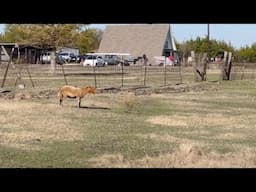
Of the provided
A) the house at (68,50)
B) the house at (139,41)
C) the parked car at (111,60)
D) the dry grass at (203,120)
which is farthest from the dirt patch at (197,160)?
the house at (139,41)

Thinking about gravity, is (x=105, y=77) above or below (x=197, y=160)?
below

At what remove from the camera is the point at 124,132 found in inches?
538

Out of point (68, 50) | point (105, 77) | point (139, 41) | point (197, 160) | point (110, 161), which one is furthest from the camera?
point (139, 41)

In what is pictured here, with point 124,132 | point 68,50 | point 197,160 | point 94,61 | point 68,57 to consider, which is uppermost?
point 68,50

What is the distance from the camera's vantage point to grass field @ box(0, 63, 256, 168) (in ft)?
32.6

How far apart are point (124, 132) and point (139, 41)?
269ft

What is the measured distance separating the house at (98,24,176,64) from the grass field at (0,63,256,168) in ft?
227

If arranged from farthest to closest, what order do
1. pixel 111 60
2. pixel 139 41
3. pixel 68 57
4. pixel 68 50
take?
pixel 139 41
pixel 68 50
pixel 68 57
pixel 111 60

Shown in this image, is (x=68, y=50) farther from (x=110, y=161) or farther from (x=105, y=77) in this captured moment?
(x=110, y=161)

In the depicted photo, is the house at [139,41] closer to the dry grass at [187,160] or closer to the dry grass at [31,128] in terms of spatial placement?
the dry grass at [31,128]

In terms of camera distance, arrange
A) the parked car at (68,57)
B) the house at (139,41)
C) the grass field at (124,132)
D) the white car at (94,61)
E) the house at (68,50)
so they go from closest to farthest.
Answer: the grass field at (124,132) < the white car at (94,61) < the parked car at (68,57) < the house at (68,50) < the house at (139,41)

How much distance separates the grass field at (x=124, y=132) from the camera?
9.93 metres

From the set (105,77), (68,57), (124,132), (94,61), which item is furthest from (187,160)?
(68,57)

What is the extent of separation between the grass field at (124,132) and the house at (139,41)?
227 ft
